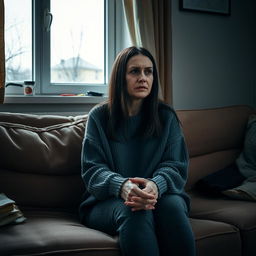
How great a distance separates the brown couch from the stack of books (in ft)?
0.09

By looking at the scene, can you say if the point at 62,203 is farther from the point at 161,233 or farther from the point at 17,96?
the point at 17,96

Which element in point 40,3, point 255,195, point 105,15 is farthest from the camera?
point 105,15

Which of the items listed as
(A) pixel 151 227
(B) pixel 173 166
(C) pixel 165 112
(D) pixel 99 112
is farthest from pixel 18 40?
(A) pixel 151 227

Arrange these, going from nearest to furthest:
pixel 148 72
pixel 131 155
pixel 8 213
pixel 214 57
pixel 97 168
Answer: pixel 8 213, pixel 97 168, pixel 131 155, pixel 148 72, pixel 214 57

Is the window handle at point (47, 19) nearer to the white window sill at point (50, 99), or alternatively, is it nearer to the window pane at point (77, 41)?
the window pane at point (77, 41)

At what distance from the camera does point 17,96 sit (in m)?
2.67

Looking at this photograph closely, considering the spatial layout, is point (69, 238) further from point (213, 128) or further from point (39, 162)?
point (213, 128)

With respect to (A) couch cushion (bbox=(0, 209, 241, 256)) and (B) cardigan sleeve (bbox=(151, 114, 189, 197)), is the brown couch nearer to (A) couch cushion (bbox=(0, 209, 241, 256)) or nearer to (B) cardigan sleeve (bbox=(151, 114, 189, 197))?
(A) couch cushion (bbox=(0, 209, 241, 256))

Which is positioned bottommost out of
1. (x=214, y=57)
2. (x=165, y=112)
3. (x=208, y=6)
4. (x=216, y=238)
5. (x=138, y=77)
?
(x=216, y=238)

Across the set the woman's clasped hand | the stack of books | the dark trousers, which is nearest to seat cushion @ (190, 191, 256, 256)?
the dark trousers

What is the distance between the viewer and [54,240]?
1607mm

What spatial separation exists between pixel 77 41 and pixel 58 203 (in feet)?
4.36

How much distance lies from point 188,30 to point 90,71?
2.64 feet

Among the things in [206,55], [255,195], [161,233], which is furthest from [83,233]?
[206,55]
